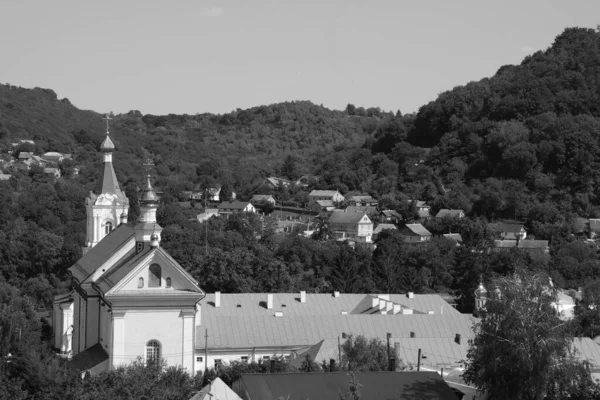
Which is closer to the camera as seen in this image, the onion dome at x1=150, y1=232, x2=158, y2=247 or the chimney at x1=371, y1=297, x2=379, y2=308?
the onion dome at x1=150, y1=232, x2=158, y2=247

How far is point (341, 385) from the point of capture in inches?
1067

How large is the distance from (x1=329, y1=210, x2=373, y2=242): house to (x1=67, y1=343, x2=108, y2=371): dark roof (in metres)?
57.2

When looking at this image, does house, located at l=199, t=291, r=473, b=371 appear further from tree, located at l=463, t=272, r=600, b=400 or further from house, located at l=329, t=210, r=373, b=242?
house, located at l=329, t=210, r=373, b=242

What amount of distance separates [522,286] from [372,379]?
15.2 feet

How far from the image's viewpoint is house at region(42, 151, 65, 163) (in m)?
112

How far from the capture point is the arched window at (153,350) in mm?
32875

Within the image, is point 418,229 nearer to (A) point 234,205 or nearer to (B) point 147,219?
(A) point 234,205

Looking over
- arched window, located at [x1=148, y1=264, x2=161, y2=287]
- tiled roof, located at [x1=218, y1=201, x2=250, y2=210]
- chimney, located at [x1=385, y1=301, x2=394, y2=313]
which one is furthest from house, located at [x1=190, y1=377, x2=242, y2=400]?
tiled roof, located at [x1=218, y1=201, x2=250, y2=210]

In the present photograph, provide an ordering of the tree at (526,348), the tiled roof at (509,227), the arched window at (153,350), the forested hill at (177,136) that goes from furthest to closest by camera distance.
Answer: the forested hill at (177,136), the tiled roof at (509,227), the arched window at (153,350), the tree at (526,348)

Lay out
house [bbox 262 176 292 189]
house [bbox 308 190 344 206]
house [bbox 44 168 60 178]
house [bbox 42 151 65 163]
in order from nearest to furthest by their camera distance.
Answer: house [bbox 44 168 60 178] < house [bbox 42 151 65 163] < house [bbox 308 190 344 206] < house [bbox 262 176 292 189]

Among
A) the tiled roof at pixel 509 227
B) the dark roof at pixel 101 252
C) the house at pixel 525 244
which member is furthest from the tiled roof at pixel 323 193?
the dark roof at pixel 101 252

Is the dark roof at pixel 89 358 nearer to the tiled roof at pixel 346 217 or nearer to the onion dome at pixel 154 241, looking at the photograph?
the onion dome at pixel 154 241

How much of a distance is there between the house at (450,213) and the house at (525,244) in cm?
803

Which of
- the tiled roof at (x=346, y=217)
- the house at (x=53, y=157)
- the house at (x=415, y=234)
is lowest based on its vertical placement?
the house at (x=415, y=234)
